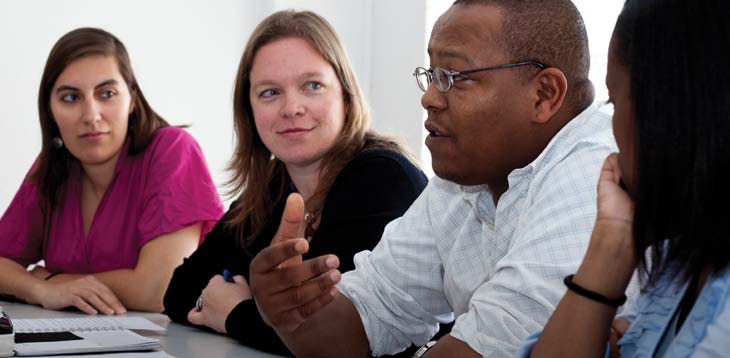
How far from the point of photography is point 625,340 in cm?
108

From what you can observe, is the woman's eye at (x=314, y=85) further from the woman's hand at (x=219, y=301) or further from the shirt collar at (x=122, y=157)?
the shirt collar at (x=122, y=157)

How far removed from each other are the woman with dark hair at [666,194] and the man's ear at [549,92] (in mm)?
450

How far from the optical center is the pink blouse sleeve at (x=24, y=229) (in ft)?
9.46

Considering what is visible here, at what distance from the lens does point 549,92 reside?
4.94ft

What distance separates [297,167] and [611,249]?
54.2 inches

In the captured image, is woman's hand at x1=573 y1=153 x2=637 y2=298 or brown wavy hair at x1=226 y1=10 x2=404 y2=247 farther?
brown wavy hair at x1=226 y1=10 x2=404 y2=247

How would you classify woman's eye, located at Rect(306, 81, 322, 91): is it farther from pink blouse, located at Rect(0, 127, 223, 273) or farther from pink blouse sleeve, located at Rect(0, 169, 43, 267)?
pink blouse sleeve, located at Rect(0, 169, 43, 267)

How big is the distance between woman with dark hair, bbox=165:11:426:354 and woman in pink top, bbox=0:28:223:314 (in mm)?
286

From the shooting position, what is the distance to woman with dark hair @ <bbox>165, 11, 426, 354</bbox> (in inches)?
81.9

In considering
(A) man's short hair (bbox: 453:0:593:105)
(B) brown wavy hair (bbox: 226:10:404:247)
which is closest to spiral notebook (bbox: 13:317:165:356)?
(B) brown wavy hair (bbox: 226:10:404:247)

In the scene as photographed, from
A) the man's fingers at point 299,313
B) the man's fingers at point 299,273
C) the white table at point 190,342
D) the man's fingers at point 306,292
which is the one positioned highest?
the man's fingers at point 299,273

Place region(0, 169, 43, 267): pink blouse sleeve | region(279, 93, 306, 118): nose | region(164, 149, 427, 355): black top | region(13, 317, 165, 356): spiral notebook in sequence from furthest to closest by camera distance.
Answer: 1. region(0, 169, 43, 267): pink blouse sleeve
2. region(279, 93, 306, 118): nose
3. region(164, 149, 427, 355): black top
4. region(13, 317, 165, 356): spiral notebook

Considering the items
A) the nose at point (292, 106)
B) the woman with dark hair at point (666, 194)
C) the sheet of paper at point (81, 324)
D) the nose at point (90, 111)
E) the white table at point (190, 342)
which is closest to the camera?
the woman with dark hair at point (666, 194)

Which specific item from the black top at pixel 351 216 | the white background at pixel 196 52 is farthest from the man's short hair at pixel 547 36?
the white background at pixel 196 52
